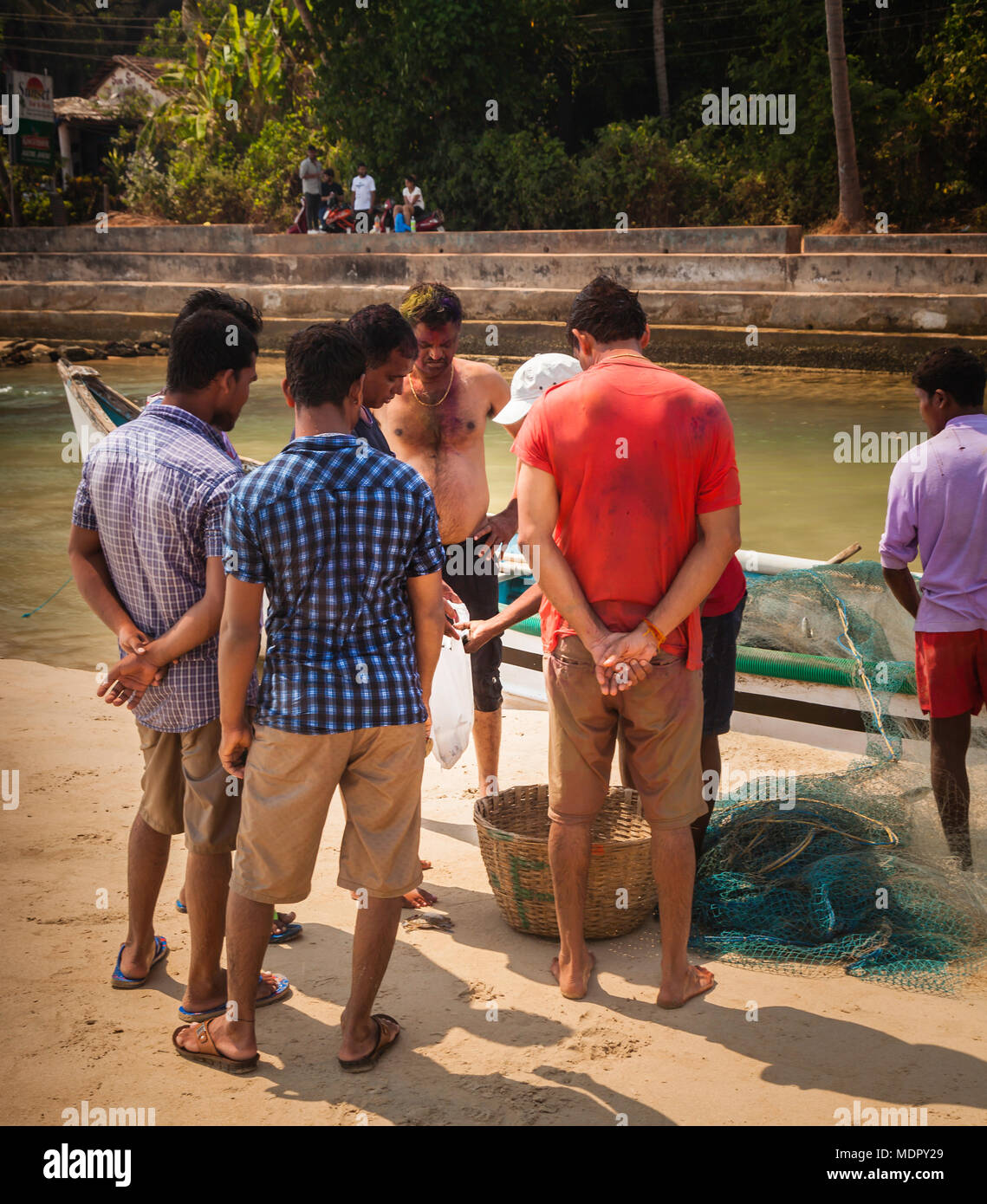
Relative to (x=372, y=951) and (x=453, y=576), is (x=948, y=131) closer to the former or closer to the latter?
(x=453, y=576)

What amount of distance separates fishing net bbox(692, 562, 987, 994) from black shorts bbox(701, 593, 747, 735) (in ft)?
1.78

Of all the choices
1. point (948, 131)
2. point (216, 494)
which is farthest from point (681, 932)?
point (948, 131)

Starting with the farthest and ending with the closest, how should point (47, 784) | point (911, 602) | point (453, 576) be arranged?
1. point (47, 784)
2. point (453, 576)
3. point (911, 602)

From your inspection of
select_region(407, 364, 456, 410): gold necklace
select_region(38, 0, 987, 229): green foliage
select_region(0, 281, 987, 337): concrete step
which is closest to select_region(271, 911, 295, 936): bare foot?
select_region(407, 364, 456, 410): gold necklace

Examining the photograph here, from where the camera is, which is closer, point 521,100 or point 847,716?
point 847,716

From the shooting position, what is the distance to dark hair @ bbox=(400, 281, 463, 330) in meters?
4.18

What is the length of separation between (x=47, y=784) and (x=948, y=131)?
22.3 m

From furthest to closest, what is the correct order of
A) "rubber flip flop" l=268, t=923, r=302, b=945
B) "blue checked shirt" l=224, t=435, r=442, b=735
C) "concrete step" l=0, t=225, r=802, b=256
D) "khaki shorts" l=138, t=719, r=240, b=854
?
1. "concrete step" l=0, t=225, r=802, b=256
2. "rubber flip flop" l=268, t=923, r=302, b=945
3. "khaki shorts" l=138, t=719, r=240, b=854
4. "blue checked shirt" l=224, t=435, r=442, b=735

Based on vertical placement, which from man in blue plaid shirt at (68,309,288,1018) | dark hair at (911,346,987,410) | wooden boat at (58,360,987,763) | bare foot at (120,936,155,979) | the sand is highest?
dark hair at (911,346,987,410)

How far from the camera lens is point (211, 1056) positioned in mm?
3047

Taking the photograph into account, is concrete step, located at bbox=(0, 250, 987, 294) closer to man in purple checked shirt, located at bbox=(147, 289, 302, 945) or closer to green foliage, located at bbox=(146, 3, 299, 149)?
green foliage, located at bbox=(146, 3, 299, 149)

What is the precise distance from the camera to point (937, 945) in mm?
3580
